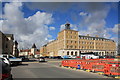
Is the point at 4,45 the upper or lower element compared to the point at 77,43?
lower

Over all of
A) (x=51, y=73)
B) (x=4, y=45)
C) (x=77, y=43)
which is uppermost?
(x=77, y=43)

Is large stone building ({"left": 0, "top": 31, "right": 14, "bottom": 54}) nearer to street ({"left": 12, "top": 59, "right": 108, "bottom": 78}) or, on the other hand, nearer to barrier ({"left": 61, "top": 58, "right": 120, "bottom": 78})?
street ({"left": 12, "top": 59, "right": 108, "bottom": 78})

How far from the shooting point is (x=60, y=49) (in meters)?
115

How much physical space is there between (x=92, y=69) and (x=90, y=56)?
46.5 metres

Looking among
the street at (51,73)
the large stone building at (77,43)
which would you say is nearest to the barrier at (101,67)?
the street at (51,73)

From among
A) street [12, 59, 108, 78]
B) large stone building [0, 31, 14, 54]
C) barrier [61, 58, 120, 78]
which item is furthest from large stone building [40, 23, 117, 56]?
street [12, 59, 108, 78]

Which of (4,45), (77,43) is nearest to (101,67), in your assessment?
(4,45)

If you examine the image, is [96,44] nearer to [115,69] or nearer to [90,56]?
[90,56]

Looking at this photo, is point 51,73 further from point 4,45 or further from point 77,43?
point 77,43

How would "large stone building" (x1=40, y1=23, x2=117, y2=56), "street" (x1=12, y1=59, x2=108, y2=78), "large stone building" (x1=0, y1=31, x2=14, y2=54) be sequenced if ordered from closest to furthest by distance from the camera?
"street" (x1=12, y1=59, x2=108, y2=78), "large stone building" (x1=0, y1=31, x2=14, y2=54), "large stone building" (x1=40, y1=23, x2=117, y2=56)

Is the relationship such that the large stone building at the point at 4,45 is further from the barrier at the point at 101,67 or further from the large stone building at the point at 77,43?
the barrier at the point at 101,67

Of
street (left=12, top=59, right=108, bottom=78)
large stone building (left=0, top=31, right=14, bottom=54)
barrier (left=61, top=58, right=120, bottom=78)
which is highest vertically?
large stone building (left=0, top=31, right=14, bottom=54)

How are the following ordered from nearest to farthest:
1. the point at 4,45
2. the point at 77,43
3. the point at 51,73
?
the point at 51,73 < the point at 4,45 < the point at 77,43

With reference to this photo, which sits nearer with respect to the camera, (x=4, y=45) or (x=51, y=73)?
(x=51, y=73)
